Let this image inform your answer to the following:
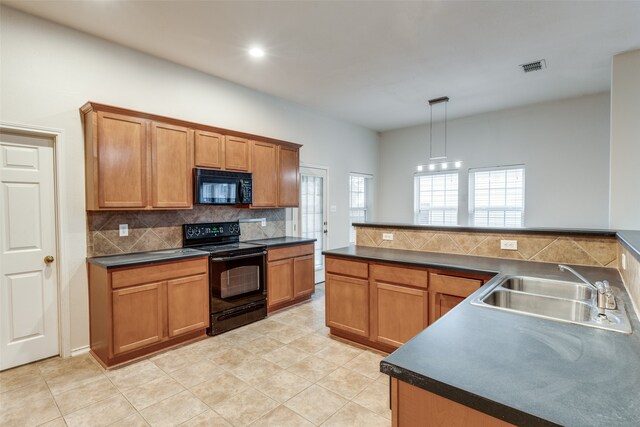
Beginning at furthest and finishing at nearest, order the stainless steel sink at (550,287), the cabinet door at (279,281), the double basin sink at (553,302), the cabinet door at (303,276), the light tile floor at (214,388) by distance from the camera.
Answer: the cabinet door at (303,276) → the cabinet door at (279,281) → the light tile floor at (214,388) → the stainless steel sink at (550,287) → the double basin sink at (553,302)

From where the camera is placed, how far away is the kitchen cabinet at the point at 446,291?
236 centimetres

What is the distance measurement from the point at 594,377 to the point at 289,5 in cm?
295

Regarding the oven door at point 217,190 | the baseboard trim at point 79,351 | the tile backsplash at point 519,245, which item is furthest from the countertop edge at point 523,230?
the baseboard trim at point 79,351

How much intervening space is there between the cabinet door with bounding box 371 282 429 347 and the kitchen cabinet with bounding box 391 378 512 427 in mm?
1709

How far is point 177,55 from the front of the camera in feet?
11.4

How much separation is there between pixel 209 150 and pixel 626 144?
451 centimetres

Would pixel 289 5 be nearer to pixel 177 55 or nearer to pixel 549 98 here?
pixel 177 55

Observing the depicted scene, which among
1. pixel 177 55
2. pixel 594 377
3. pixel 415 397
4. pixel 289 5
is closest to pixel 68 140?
pixel 177 55

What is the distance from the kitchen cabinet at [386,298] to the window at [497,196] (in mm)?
3146

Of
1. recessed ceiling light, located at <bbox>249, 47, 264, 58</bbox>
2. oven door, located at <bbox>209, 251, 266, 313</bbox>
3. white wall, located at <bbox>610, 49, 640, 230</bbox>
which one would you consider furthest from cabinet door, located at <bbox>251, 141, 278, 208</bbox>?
white wall, located at <bbox>610, 49, 640, 230</bbox>

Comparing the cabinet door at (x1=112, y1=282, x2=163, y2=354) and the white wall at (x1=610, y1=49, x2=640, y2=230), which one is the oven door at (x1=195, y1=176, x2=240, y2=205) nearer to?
the cabinet door at (x1=112, y1=282, x2=163, y2=354)

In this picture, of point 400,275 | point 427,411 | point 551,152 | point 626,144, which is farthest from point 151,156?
point 551,152

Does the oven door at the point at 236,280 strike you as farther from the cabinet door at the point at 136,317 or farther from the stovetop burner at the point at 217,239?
the cabinet door at the point at 136,317

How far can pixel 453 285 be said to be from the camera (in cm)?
244
